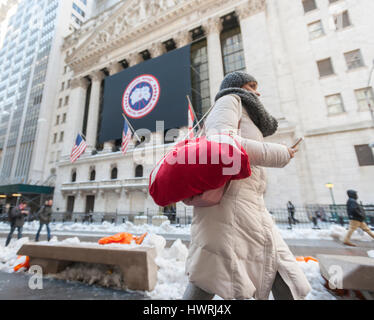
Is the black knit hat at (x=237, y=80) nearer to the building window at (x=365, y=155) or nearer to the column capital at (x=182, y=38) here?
the building window at (x=365, y=155)

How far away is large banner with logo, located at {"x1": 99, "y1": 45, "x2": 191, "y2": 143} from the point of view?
19.1 meters

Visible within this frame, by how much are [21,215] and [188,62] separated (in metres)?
18.7

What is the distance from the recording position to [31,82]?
39062 millimetres

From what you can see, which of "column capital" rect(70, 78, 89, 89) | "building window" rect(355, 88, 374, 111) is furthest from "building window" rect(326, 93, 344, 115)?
"column capital" rect(70, 78, 89, 89)

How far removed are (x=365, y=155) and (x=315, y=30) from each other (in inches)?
461

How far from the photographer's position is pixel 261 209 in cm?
132

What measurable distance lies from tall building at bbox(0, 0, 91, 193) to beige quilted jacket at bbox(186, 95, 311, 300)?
3389cm

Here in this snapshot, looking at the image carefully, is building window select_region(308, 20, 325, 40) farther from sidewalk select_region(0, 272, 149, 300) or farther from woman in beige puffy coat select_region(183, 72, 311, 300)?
sidewalk select_region(0, 272, 149, 300)

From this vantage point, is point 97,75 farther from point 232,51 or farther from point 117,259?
point 117,259

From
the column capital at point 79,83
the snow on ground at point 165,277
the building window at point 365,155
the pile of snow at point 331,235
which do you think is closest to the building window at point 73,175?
the column capital at point 79,83
